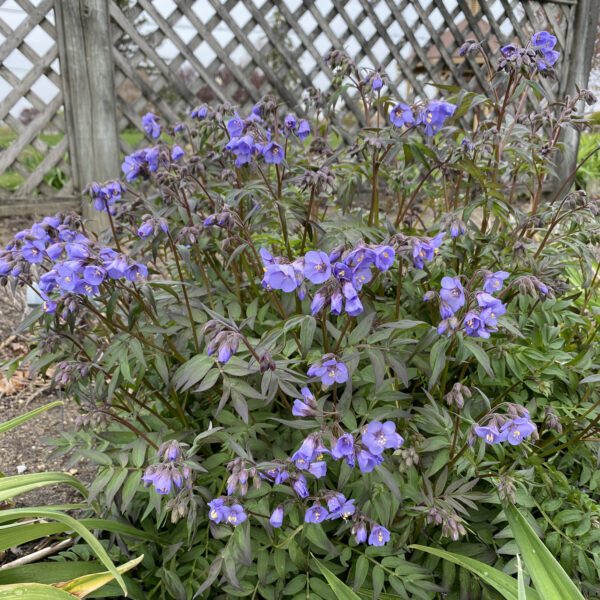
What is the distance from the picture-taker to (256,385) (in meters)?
1.73

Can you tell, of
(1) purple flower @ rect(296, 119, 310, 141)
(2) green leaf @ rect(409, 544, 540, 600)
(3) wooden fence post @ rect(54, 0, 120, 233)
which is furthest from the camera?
(3) wooden fence post @ rect(54, 0, 120, 233)

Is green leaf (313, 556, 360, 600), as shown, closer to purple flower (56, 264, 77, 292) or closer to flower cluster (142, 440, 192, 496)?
flower cluster (142, 440, 192, 496)

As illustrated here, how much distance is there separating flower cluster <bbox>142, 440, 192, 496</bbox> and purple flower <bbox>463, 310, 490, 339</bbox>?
70 centimetres

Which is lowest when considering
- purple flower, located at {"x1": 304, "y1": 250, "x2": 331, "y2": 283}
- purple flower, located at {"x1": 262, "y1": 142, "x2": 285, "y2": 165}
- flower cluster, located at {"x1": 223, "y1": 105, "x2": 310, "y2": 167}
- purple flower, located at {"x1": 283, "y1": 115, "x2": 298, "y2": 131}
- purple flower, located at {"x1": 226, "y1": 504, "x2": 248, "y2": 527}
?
purple flower, located at {"x1": 226, "y1": 504, "x2": 248, "y2": 527}

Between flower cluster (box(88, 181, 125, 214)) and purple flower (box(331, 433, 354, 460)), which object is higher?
flower cluster (box(88, 181, 125, 214))

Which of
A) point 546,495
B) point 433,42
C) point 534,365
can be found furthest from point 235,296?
point 433,42

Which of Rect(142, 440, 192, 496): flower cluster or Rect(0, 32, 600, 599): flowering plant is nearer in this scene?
Rect(142, 440, 192, 496): flower cluster

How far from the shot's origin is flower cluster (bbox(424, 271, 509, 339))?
140cm

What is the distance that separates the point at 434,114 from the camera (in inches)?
69.2

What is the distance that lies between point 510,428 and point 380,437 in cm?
29

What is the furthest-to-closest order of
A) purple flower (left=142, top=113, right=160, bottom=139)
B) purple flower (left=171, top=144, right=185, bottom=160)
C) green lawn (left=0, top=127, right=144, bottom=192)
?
green lawn (left=0, top=127, right=144, bottom=192), purple flower (left=142, top=113, right=160, bottom=139), purple flower (left=171, top=144, right=185, bottom=160)

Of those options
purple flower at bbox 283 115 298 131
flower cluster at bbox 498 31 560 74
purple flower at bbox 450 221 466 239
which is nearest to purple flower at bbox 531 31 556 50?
flower cluster at bbox 498 31 560 74

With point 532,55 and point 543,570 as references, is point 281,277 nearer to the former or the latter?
point 543,570

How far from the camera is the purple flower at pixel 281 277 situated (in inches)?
52.1
